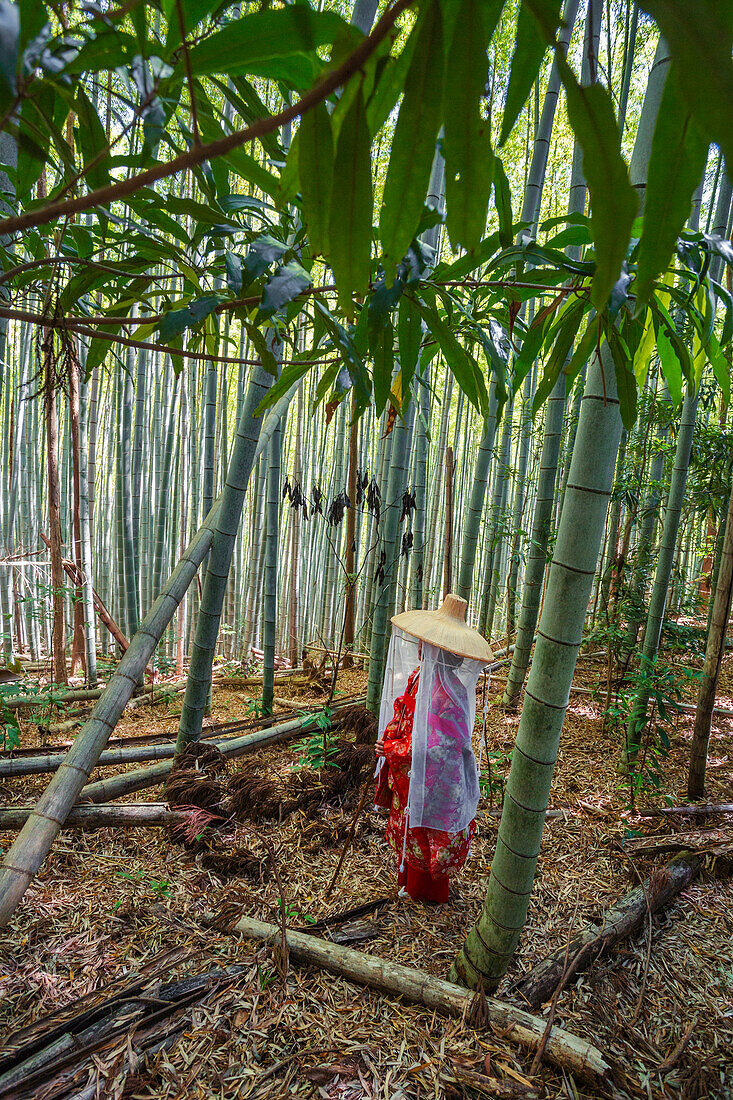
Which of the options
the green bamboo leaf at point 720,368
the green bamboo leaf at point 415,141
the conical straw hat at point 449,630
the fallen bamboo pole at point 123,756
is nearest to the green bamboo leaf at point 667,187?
the green bamboo leaf at point 415,141

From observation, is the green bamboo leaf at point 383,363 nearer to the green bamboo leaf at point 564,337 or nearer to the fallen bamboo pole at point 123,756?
the green bamboo leaf at point 564,337

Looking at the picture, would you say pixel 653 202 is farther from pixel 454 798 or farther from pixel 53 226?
pixel 454 798

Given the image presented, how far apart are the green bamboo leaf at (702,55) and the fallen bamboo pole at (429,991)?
58.4 inches

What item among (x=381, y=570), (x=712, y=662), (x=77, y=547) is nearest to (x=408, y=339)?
(x=712, y=662)

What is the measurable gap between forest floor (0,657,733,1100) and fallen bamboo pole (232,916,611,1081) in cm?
3

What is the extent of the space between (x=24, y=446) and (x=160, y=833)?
4.27 meters

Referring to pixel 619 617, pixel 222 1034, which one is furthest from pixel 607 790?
pixel 222 1034

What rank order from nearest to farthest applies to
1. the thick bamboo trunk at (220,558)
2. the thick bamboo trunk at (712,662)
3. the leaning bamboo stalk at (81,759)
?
the leaning bamboo stalk at (81,759)
the thick bamboo trunk at (712,662)
the thick bamboo trunk at (220,558)

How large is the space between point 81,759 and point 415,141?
1.76 meters

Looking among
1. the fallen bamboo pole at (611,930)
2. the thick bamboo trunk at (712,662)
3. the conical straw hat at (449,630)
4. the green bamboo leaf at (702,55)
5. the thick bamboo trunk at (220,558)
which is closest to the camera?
the green bamboo leaf at (702,55)

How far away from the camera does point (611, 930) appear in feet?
4.96

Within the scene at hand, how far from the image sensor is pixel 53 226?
0.79 m

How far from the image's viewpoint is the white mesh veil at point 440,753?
1692 mm

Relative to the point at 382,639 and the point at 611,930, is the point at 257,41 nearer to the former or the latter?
the point at 611,930
